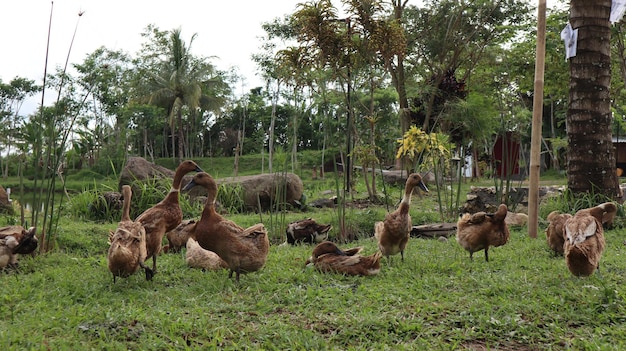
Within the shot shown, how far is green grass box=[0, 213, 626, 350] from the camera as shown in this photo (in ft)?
12.2

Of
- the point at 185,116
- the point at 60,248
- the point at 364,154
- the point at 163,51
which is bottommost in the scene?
the point at 60,248

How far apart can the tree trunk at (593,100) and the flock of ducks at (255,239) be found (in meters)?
2.88

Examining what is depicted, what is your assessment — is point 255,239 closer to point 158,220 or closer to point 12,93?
point 158,220

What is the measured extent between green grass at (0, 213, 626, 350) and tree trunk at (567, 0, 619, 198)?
3.04 m

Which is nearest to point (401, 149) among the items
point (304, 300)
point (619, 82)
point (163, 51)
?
point (304, 300)

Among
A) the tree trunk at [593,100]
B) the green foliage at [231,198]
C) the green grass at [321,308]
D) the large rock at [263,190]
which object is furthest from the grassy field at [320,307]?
the large rock at [263,190]

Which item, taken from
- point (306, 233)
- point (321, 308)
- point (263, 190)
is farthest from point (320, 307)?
point (263, 190)

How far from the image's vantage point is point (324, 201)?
13039 mm

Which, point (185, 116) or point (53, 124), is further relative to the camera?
point (185, 116)

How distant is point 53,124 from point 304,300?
3795mm

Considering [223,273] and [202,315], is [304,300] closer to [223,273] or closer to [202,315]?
[202,315]

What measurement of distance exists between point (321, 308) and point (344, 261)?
123 centimetres

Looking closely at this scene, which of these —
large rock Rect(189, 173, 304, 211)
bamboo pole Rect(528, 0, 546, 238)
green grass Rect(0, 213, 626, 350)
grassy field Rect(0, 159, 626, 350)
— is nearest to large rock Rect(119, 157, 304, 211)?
large rock Rect(189, 173, 304, 211)

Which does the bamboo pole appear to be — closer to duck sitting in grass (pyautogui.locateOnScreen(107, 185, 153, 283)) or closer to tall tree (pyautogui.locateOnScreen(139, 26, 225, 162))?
duck sitting in grass (pyautogui.locateOnScreen(107, 185, 153, 283))
